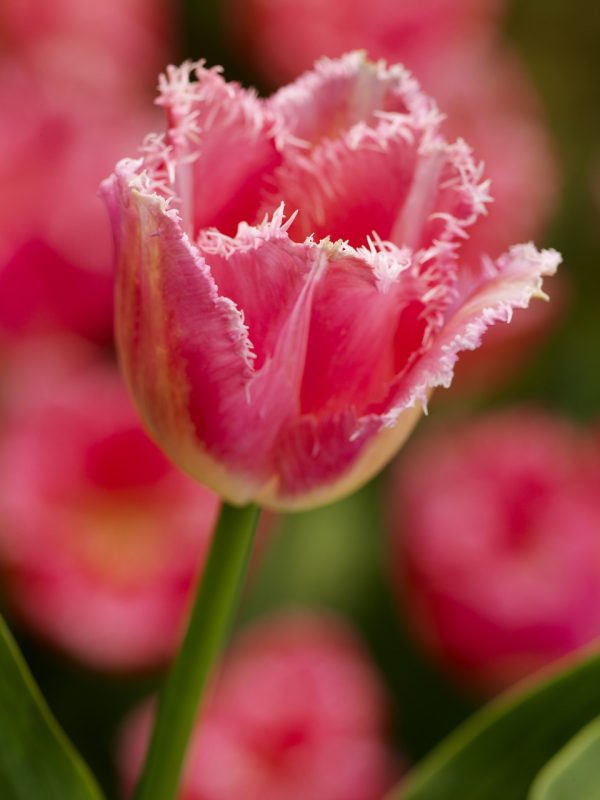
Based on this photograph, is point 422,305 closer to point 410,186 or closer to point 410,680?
point 410,186

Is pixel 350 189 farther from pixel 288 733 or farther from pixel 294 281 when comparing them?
pixel 288 733

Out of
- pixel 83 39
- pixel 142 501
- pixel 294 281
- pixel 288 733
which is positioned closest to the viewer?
pixel 294 281

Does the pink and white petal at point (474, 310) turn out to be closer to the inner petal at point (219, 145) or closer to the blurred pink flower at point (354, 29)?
the inner petal at point (219, 145)

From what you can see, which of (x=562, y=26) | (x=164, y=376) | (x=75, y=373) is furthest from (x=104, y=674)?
(x=562, y=26)

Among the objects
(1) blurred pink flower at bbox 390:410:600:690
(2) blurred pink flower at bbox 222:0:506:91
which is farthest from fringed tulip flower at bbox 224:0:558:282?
(1) blurred pink flower at bbox 390:410:600:690

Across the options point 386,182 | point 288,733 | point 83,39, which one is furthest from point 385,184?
point 83,39

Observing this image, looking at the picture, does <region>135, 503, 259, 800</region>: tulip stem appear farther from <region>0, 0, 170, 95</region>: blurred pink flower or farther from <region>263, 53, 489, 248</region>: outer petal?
<region>0, 0, 170, 95</region>: blurred pink flower

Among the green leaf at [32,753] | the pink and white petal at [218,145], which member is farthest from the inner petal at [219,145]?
the green leaf at [32,753]
